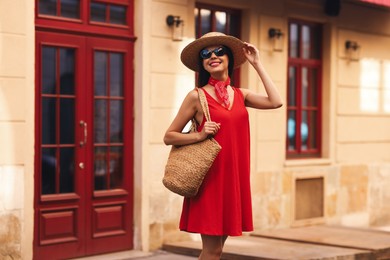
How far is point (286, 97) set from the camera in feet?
34.8

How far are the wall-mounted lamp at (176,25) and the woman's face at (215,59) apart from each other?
3.38 meters

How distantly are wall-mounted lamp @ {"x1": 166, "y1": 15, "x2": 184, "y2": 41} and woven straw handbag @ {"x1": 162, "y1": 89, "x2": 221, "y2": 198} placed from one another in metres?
3.65

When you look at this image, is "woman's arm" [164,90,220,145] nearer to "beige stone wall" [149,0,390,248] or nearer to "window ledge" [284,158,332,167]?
"beige stone wall" [149,0,390,248]

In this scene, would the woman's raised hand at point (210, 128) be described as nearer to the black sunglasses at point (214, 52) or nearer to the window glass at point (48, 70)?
the black sunglasses at point (214, 52)

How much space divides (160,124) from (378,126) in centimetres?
455

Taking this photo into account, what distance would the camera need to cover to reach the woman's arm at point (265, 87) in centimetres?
544

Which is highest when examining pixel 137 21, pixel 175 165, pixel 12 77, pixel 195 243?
pixel 137 21

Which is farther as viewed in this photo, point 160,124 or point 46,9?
point 160,124

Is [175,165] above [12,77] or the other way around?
the other way around

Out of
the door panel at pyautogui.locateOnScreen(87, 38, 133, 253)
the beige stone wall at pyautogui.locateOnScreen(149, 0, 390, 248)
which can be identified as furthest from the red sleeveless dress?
the beige stone wall at pyautogui.locateOnScreen(149, 0, 390, 248)

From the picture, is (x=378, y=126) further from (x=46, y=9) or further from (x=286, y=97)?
(x=46, y=9)

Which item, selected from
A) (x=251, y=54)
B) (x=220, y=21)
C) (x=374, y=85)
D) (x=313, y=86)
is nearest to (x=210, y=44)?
(x=251, y=54)

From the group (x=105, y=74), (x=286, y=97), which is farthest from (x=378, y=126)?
(x=105, y=74)

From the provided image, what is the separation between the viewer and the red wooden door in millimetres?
7805
